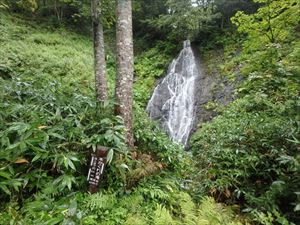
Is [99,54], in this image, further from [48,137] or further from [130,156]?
[48,137]

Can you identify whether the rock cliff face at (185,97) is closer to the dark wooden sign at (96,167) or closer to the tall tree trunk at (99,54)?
the tall tree trunk at (99,54)

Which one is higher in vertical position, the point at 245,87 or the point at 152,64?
the point at 152,64

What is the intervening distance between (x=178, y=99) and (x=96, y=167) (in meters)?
7.69

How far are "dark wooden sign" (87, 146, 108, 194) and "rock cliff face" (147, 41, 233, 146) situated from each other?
522cm

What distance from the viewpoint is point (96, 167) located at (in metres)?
2.56

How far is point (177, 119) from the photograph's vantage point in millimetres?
9117

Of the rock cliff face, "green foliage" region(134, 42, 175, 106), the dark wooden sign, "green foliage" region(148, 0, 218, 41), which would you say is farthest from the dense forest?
"green foliage" region(148, 0, 218, 41)

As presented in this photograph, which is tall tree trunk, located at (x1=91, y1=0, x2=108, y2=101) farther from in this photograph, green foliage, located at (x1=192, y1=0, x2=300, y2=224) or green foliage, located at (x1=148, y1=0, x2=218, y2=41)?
green foliage, located at (x1=148, y1=0, x2=218, y2=41)

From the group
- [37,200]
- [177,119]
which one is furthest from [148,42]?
[37,200]

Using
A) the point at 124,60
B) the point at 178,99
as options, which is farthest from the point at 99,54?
the point at 178,99

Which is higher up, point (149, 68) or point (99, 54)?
point (149, 68)

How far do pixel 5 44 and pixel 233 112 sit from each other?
874 cm

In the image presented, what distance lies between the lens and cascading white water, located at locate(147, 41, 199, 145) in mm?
8758

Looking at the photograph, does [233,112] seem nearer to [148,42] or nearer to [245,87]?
[245,87]
